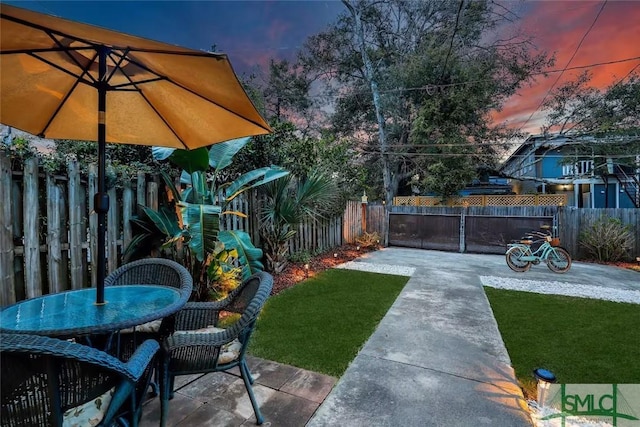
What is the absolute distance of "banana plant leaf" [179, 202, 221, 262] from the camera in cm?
311

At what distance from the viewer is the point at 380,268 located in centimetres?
679

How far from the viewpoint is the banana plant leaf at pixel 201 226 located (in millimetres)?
3107

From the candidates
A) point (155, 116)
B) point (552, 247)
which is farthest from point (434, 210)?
point (155, 116)

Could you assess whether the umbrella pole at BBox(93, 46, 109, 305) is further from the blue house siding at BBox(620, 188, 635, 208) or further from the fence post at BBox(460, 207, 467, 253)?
the blue house siding at BBox(620, 188, 635, 208)

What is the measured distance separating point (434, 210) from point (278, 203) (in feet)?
21.4

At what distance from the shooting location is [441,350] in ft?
9.50

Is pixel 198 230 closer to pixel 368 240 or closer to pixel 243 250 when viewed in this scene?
pixel 243 250

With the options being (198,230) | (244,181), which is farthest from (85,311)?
(244,181)

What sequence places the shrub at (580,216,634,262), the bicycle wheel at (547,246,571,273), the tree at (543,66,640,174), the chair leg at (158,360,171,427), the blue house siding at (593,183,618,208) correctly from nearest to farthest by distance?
the chair leg at (158,360,171,427) → the bicycle wheel at (547,246,571,273) → the shrub at (580,216,634,262) → the tree at (543,66,640,174) → the blue house siding at (593,183,618,208)

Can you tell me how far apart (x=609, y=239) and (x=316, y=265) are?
23.7ft

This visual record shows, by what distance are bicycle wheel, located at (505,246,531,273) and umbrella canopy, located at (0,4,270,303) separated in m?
6.52

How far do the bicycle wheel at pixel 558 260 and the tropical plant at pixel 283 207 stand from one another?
5.00m

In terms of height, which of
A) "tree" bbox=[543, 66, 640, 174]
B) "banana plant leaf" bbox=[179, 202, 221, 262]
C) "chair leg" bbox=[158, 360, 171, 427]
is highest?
"tree" bbox=[543, 66, 640, 174]

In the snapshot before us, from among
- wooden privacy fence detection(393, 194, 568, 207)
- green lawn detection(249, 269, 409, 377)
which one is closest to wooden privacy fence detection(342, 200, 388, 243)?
green lawn detection(249, 269, 409, 377)
